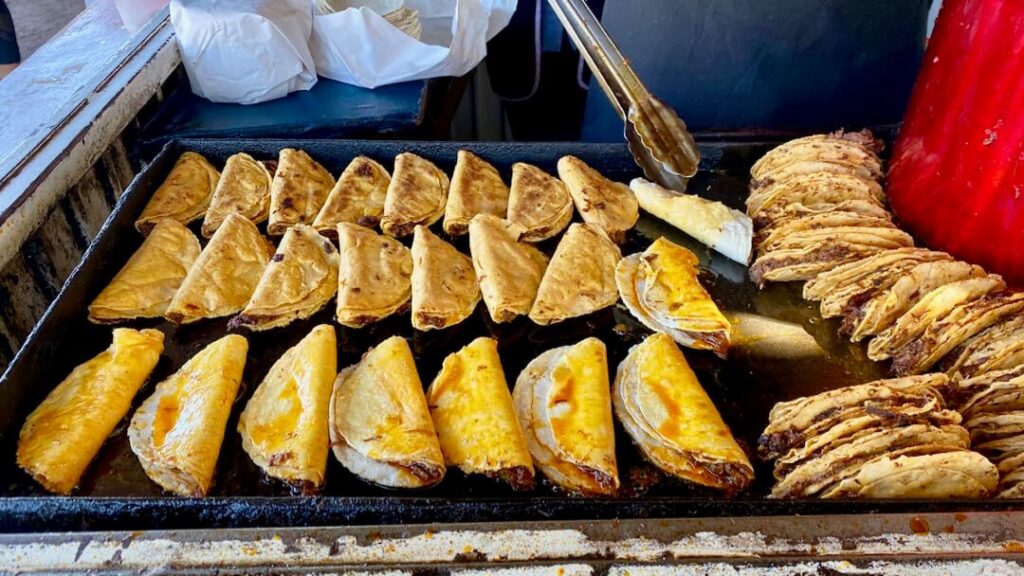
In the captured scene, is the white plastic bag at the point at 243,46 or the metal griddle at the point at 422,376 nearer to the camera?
the metal griddle at the point at 422,376

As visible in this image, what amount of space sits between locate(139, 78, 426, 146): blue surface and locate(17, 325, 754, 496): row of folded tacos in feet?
5.37

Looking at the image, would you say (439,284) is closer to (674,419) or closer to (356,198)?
(356,198)

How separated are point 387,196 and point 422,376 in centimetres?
106

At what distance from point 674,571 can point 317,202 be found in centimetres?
240

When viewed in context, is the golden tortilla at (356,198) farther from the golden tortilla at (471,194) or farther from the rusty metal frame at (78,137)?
the rusty metal frame at (78,137)

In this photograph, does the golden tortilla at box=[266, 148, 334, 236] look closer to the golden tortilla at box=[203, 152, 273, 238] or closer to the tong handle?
the golden tortilla at box=[203, 152, 273, 238]

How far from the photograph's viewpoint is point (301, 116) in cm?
385

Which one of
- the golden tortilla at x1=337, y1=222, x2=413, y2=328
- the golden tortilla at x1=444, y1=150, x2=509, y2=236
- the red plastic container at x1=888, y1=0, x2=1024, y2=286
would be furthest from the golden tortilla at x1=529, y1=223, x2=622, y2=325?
the red plastic container at x1=888, y1=0, x2=1024, y2=286

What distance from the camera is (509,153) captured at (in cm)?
353

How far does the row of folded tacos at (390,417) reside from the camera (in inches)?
81.0

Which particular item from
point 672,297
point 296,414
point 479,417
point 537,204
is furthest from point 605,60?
point 296,414

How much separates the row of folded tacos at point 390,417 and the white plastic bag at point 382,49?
7.11ft

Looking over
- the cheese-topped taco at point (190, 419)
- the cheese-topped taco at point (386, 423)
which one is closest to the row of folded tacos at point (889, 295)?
the cheese-topped taco at point (386, 423)

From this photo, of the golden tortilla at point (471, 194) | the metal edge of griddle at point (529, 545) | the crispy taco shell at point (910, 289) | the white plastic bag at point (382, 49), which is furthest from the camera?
the white plastic bag at point (382, 49)
